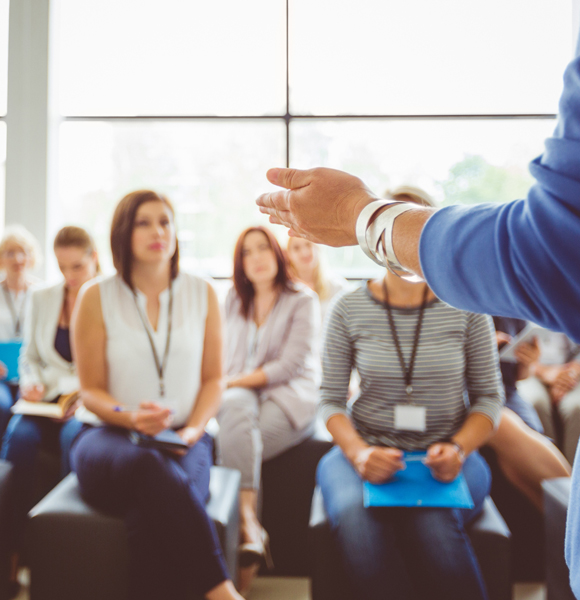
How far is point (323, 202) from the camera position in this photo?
2.32 feet

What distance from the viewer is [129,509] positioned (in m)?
1.72

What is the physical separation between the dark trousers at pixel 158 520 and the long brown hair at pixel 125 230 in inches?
30.3

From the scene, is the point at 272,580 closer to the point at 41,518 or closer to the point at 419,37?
the point at 41,518

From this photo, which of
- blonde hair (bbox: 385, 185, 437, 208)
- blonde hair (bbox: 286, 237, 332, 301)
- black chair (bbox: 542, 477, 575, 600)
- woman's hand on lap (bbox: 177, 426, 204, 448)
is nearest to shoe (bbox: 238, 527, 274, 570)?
woman's hand on lap (bbox: 177, 426, 204, 448)

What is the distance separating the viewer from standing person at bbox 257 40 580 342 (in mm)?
426

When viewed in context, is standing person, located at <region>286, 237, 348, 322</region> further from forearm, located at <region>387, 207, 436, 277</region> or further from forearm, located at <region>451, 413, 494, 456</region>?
A: forearm, located at <region>387, 207, 436, 277</region>

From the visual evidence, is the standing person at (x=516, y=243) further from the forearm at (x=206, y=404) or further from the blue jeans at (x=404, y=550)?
the forearm at (x=206, y=404)

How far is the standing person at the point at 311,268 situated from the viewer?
11.4 feet

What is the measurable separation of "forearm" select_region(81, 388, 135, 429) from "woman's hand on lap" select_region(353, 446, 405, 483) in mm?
867

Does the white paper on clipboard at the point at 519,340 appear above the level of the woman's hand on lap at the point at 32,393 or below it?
above

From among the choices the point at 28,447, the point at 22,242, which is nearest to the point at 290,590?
the point at 28,447

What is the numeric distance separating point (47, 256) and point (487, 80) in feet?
13.1

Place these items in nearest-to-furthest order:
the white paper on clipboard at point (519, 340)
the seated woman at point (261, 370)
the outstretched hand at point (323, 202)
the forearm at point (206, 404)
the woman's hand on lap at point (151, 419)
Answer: the outstretched hand at point (323, 202)
the woman's hand on lap at point (151, 419)
the forearm at point (206, 404)
the white paper on clipboard at point (519, 340)
the seated woman at point (261, 370)

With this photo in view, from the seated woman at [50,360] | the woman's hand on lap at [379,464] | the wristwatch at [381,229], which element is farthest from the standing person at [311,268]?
the wristwatch at [381,229]
